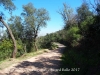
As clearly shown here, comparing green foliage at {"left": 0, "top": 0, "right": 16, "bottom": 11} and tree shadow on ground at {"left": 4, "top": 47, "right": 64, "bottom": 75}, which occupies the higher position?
green foliage at {"left": 0, "top": 0, "right": 16, "bottom": 11}

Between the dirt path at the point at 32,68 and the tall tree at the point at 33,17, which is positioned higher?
the tall tree at the point at 33,17

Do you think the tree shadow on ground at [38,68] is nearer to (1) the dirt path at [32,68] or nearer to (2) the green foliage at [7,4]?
(1) the dirt path at [32,68]

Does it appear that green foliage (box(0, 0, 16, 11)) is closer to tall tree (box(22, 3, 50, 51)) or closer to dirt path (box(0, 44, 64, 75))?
Answer: dirt path (box(0, 44, 64, 75))

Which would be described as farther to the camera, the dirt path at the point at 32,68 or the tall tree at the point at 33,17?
the tall tree at the point at 33,17

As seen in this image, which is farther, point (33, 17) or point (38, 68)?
point (33, 17)

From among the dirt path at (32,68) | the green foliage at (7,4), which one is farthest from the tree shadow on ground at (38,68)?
the green foliage at (7,4)

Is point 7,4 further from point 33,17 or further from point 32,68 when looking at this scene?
point 33,17

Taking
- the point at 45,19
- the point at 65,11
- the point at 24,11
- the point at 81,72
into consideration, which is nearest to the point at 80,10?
the point at 65,11

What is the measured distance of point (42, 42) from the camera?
41.3 m

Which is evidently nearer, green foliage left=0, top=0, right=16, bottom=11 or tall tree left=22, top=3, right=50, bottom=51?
green foliage left=0, top=0, right=16, bottom=11

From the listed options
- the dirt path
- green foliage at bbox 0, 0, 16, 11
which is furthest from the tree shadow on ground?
green foliage at bbox 0, 0, 16, 11

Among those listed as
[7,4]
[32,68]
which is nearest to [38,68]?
[32,68]

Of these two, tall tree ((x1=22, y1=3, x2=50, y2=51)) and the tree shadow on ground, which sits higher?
tall tree ((x1=22, y1=3, x2=50, y2=51))

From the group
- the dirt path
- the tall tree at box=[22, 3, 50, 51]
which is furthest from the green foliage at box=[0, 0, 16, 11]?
the tall tree at box=[22, 3, 50, 51]
